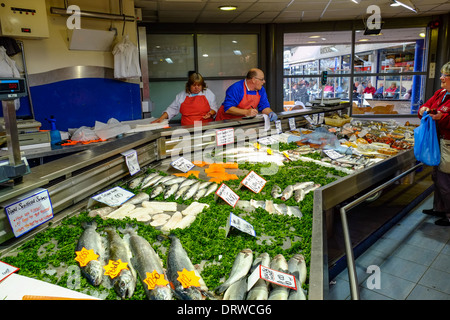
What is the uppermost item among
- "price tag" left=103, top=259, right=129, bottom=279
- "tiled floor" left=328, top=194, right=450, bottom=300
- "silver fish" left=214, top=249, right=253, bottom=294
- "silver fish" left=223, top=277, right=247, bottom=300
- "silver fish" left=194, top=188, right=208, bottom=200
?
"silver fish" left=194, top=188, right=208, bottom=200

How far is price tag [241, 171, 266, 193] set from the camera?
2.55 metres

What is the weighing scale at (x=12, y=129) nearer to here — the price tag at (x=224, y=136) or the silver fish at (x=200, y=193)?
the silver fish at (x=200, y=193)

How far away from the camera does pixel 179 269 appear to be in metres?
1.50

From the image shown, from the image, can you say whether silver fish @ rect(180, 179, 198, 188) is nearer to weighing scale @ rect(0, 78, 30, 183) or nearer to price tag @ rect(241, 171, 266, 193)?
price tag @ rect(241, 171, 266, 193)

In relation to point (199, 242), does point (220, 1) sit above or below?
above

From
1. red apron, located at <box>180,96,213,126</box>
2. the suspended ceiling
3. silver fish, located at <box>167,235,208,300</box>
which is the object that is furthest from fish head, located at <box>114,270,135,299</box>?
the suspended ceiling

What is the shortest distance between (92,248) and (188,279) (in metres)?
0.56

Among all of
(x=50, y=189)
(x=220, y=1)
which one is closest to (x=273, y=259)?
(x=50, y=189)

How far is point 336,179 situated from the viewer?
113 inches

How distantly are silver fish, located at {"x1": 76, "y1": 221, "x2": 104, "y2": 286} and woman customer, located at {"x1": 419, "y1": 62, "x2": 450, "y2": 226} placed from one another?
12.1 feet

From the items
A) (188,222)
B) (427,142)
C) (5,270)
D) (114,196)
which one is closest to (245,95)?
(427,142)

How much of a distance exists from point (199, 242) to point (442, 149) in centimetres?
351
